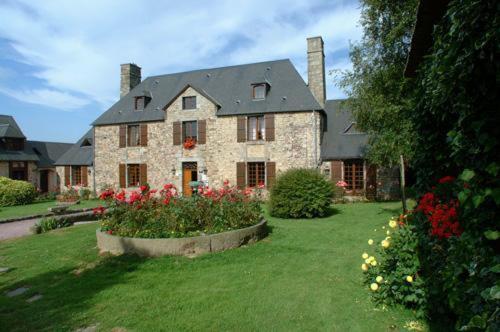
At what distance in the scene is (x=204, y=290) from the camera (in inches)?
211

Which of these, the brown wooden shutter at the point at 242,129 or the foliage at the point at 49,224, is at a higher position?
the brown wooden shutter at the point at 242,129

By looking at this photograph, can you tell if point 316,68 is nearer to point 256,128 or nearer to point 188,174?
point 256,128

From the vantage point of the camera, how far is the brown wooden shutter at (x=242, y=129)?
64.7 feet

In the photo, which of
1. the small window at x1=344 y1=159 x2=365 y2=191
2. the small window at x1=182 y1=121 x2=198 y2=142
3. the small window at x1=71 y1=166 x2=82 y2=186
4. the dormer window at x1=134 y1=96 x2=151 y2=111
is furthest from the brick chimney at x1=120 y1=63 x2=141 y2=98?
the small window at x1=344 y1=159 x2=365 y2=191

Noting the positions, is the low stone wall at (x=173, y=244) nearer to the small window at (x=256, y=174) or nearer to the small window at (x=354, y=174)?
the small window at (x=256, y=174)

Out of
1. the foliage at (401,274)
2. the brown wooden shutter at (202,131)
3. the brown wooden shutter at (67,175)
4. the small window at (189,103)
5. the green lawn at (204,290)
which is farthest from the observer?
the brown wooden shutter at (67,175)

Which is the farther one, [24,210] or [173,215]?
[24,210]

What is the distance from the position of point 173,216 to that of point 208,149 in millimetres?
12987

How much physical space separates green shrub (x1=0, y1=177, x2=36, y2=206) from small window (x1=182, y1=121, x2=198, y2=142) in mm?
11112

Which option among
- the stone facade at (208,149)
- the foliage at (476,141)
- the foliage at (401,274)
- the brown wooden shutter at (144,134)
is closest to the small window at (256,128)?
the stone facade at (208,149)

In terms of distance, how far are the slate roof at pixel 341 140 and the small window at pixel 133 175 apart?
39.3 feet

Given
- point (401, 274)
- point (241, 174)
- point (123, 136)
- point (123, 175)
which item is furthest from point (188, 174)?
point (401, 274)

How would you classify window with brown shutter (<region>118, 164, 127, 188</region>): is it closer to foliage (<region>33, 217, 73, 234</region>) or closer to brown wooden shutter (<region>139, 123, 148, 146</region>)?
brown wooden shutter (<region>139, 123, 148, 146</region>)

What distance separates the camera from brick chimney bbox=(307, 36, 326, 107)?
64.8ft
